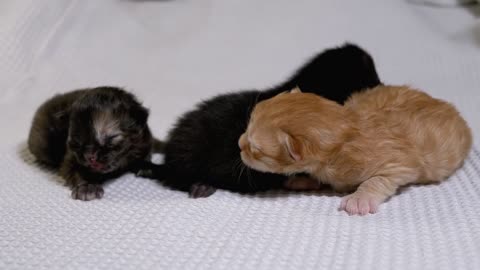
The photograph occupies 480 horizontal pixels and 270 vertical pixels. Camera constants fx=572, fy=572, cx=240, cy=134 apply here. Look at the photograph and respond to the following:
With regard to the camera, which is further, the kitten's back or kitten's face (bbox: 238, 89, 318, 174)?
the kitten's back

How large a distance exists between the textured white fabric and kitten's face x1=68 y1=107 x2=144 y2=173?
10 cm

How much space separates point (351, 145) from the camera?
1.68m

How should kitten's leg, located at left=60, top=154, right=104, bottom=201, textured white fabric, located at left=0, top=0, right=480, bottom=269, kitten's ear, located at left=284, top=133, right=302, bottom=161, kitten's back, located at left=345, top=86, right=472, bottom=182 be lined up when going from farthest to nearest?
1. kitten's leg, located at left=60, top=154, right=104, bottom=201
2. kitten's back, located at left=345, top=86, right=472, bottom=182
3. kitten's ear, located at left=284, top=133, right=302, bottom=161
4. textured white fabric, located at left=0, top=0, right=480, bottom=269

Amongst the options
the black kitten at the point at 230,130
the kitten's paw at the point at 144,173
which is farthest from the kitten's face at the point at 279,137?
the kitten's paw at the point at 144,173

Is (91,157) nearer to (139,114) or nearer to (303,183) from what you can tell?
(139,114)

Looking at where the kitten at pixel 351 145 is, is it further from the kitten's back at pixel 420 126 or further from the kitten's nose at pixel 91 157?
the kitten's nose at pixel 91 157

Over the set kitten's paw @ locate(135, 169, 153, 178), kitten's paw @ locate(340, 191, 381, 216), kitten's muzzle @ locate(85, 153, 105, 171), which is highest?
kitten's muzzle @ locate(85, 153, 105, 171)

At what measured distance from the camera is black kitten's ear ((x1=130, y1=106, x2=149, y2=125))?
2.09 m

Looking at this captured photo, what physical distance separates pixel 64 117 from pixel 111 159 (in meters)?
0.26

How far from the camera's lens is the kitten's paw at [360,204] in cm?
163

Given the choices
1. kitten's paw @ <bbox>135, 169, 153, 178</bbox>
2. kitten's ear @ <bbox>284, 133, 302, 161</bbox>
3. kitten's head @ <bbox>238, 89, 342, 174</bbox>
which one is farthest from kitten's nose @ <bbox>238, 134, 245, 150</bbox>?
kitten's paw @ <bbox>135, 169, 153, 178</bbox>

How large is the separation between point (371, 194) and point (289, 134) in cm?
30

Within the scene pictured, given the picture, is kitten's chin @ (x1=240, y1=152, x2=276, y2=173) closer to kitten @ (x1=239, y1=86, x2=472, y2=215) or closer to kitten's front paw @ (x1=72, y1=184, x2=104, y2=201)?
kitten @ (x1=239, y1=86, x2=472, y2=215)

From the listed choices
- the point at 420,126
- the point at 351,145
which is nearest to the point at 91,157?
the point at 351,145
